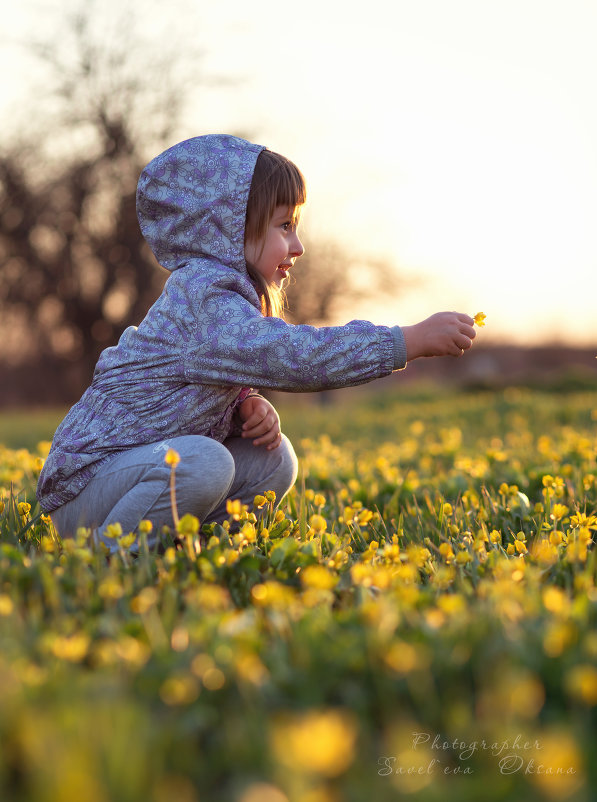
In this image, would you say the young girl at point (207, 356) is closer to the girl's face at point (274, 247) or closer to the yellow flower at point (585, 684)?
the girl's face at point (274, 247)

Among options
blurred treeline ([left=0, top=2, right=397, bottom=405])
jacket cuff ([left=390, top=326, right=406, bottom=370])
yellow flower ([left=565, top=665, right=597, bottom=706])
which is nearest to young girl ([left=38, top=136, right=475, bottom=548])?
jacket cuff ([left=390, top=326, right=406, bottom=370])

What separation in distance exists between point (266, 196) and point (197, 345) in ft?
2.02


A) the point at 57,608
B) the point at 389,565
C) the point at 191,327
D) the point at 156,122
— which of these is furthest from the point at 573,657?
the point at 156,122

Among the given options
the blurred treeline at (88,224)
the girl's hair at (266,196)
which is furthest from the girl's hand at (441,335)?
the blurred treeline at (88,224)

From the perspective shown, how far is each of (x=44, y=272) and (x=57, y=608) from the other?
61.1ft

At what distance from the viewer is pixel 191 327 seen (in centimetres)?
266

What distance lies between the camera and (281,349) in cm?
254

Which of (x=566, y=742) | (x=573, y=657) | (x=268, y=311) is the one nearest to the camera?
(x=566, y=742)

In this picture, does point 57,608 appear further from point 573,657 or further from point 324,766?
point 573,657

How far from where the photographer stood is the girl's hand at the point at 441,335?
246 centimetres

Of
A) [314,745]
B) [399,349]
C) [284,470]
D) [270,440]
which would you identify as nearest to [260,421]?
[270,440]

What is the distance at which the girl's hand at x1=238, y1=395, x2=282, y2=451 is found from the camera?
296 centimetres

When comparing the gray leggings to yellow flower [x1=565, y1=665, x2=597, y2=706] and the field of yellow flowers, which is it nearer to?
the field of yellow flowers

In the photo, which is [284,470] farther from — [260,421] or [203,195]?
[203,195]
